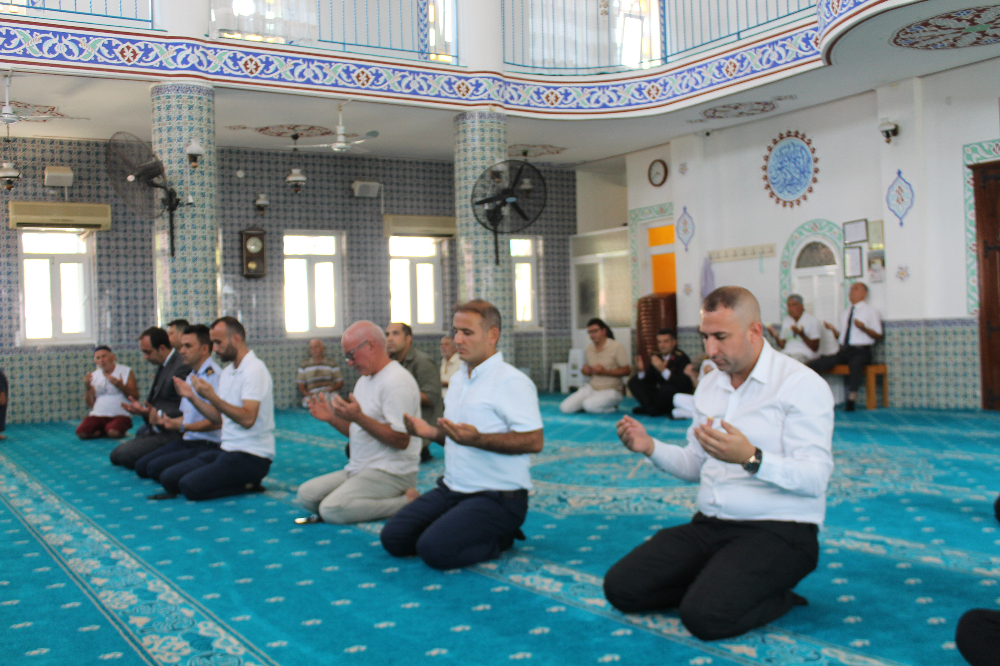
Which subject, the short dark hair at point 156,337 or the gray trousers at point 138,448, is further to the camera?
the short dark hair at point 156,337

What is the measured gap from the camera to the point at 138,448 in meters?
6.12

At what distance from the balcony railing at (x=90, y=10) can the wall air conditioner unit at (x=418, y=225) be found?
14.9 feet

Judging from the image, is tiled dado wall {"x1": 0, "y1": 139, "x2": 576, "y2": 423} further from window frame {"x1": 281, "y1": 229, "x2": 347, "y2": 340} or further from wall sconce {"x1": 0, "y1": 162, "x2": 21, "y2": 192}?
wall sconce {"x1": 0, "y1": 162, "x2": 21, "y2": 192}

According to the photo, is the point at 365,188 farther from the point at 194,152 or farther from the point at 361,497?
the point at 361,497

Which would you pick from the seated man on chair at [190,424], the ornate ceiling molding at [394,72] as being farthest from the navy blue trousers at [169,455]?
the ornate ceiling molding at [394,72]

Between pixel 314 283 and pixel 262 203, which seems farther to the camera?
pixel 314 283

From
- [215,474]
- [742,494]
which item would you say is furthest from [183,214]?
[742,494]

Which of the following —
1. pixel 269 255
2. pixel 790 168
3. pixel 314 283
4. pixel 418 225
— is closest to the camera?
pixel 790 168

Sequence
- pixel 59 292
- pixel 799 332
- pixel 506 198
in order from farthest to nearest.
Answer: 1. pixel 59 292
2. pixel 799 332
3. pixel 506 198

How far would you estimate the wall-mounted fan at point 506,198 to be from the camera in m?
8.58

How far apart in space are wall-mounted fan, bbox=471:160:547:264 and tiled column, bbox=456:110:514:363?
200mm

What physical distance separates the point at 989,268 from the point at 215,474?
275 inches

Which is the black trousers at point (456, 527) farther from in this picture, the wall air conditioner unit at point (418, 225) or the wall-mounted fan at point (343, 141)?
the wall air conditioner unit at point (418, 225)

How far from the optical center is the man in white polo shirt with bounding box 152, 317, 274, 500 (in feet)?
15.7
